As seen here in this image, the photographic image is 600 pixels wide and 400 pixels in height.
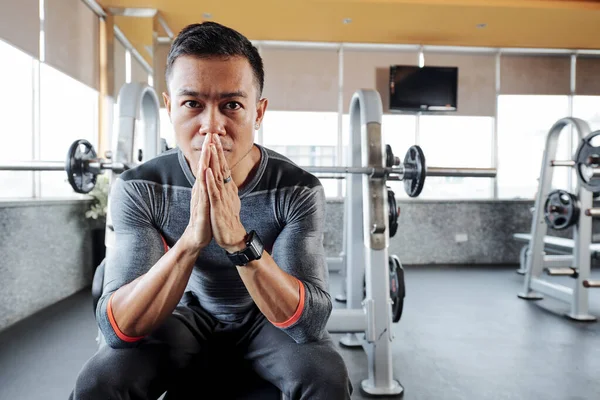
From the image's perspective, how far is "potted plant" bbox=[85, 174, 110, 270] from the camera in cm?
281

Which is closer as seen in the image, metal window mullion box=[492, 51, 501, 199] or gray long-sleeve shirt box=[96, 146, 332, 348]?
gray long-sleeve shirt box=[96, 146, 332, 348]

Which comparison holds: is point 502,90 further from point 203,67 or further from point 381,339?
point 203,67

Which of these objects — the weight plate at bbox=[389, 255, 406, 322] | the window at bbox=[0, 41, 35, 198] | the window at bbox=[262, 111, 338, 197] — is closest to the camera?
the weight plate at bbox=[389, 255, 406, 322]

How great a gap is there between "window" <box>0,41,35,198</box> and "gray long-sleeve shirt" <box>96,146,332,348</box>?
154 centimetres

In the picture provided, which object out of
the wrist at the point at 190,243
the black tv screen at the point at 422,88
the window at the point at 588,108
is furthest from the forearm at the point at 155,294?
the window at the point at 588,108

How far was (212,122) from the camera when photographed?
2.47 ft

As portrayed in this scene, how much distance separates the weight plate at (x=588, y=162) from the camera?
2133mm

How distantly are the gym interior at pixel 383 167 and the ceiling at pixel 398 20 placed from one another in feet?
0.07

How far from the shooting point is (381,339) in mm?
1467

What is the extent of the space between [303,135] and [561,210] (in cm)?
235

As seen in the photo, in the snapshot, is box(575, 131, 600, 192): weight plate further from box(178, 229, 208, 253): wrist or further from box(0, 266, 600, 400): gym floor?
box(178, 229, 208, 253): wrist

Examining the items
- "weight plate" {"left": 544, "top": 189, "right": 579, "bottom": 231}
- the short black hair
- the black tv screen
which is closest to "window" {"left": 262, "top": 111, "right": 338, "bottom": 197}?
the black tv screen

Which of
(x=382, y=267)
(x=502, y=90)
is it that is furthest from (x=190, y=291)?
(x=502, y=90)

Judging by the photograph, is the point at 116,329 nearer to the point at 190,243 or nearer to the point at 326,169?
the point at 190,243
